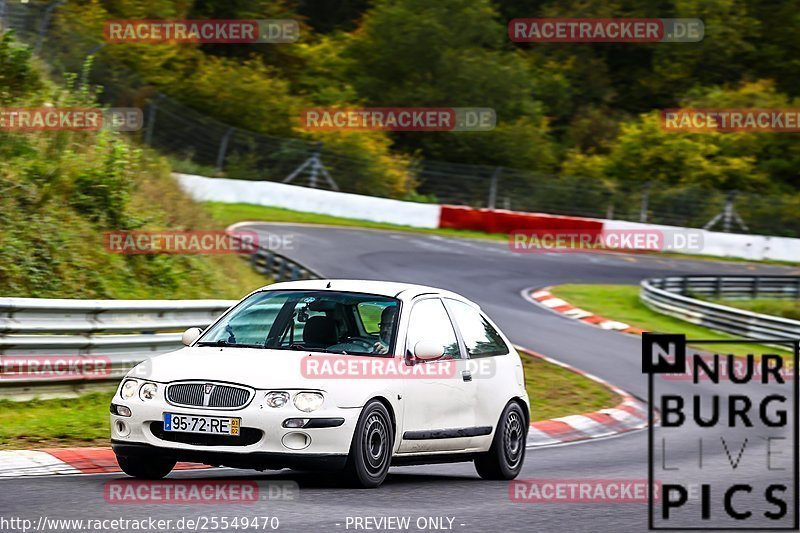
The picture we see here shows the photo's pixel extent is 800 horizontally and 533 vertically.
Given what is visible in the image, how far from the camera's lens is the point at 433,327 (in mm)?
9805

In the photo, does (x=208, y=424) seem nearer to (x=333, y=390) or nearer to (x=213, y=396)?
(x=213, y=396)

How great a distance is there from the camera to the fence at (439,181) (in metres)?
39.1

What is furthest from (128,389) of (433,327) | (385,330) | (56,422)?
(56,422)

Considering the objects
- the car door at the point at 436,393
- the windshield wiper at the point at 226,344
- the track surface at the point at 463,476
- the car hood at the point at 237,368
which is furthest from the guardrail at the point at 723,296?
the car hood at the point at 237,368

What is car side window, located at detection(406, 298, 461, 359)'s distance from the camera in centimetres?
952

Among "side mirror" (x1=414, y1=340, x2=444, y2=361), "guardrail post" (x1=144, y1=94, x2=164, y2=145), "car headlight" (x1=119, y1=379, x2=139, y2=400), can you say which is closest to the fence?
"guardrail post" (x1=144, y1=94, x2=164, y2=145)

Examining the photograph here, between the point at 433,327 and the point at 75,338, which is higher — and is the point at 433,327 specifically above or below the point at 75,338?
above

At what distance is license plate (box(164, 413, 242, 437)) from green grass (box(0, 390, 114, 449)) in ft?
6.80

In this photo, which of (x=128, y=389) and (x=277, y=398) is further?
(x=128, y=389)

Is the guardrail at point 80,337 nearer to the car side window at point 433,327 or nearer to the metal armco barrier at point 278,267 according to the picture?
the car side window at point 433,327

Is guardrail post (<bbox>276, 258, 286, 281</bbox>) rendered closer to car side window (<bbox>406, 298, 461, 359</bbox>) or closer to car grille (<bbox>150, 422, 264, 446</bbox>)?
car side window (<bbox>406, 298, 461, 359</bbox>)

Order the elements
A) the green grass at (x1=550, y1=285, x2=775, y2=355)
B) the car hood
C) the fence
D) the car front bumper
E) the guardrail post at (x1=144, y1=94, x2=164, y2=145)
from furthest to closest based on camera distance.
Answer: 1. the fence
2. the guardrail post at (x1=144, y1=94, x2=164, y2=145)
3. the green grass at (x1=550, y1=285, x2=775, y2=355)
4. the car hood
5. the car front bumper

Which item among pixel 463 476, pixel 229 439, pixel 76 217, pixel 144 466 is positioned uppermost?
pixel 76 217

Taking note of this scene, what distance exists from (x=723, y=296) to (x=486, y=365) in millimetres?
22101
